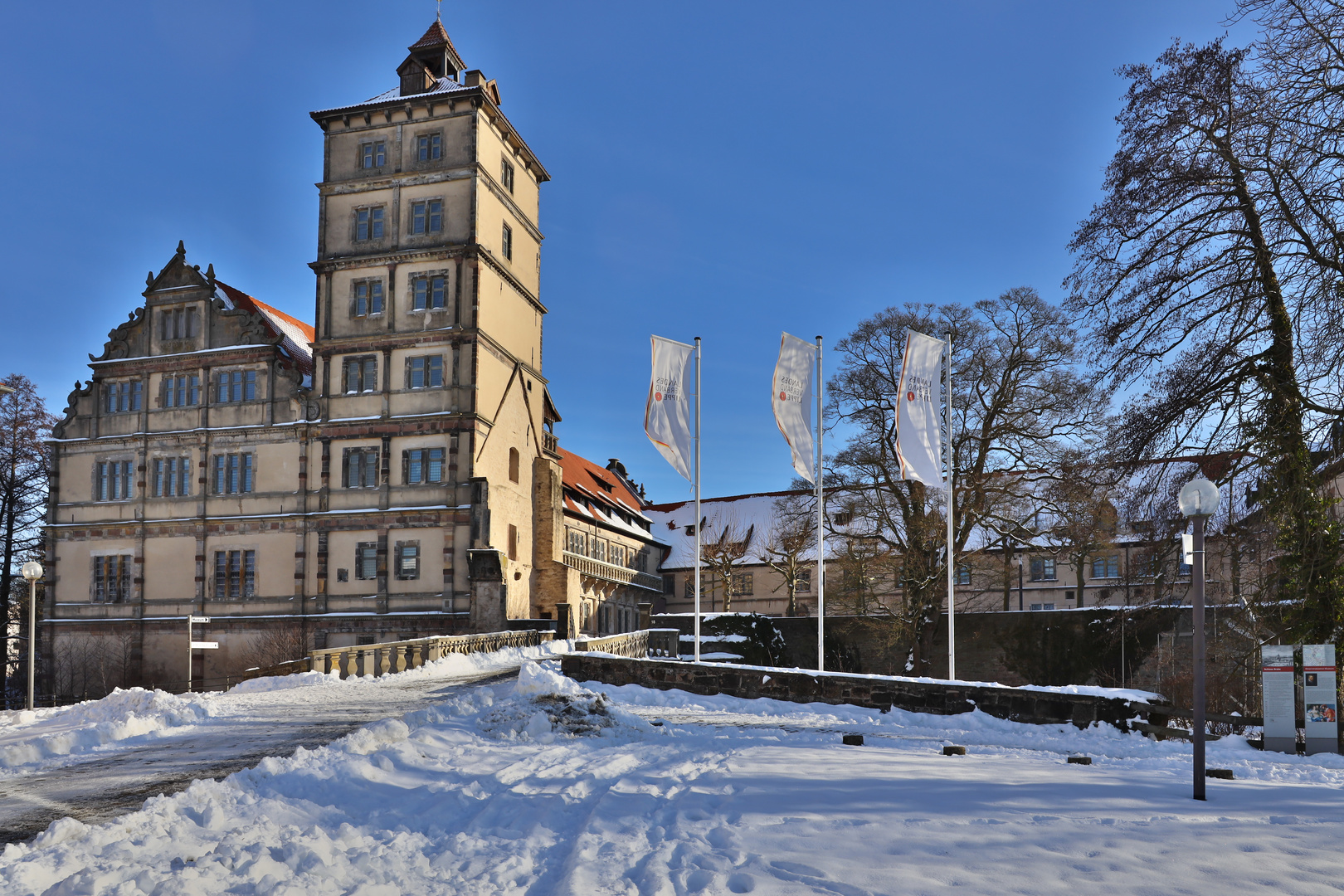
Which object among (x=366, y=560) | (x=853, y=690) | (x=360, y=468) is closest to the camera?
(x=853, y=690)

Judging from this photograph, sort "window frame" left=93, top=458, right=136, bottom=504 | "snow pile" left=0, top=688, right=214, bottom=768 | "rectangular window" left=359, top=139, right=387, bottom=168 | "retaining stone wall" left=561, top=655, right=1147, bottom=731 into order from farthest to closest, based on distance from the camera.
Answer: "window frame" left=93, top=458, right=136, bottom=504, "rectangular window" left=359, top=139, right=387, bottom=168, "retaining stone wall" left=561, top=655, right=1147, bottom=731, "snow pile" left=0, top=688, right=214, bottom=768

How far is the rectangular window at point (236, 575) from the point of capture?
44.2 meters

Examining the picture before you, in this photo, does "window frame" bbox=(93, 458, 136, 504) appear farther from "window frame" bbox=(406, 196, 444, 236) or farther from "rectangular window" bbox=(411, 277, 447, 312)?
"window frame" bbox=(406, 196, 444, 236)

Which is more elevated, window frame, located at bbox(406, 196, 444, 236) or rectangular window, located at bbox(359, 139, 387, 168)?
rectangular window, located at bbox(359, 139, 387, 168)

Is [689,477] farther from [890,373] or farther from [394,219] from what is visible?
[394,219]

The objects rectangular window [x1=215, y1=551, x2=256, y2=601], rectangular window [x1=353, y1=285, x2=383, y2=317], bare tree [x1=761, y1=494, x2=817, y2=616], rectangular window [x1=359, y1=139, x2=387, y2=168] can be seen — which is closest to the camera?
bare tree [x1=761, y1=494, x2=817, y2=616]

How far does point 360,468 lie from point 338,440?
1.52 meters

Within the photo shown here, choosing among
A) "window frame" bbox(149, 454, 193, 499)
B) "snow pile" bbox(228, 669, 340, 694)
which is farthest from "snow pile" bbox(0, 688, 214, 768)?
"window frame" bbox(149, 454, 193, 499)

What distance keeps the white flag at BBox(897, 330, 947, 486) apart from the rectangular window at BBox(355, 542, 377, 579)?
971 inches

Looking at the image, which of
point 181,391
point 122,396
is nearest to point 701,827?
point 181,391

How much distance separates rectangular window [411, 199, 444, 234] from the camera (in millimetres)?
44844

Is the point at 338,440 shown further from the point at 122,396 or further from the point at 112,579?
the point at 112,579

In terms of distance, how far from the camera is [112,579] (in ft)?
151

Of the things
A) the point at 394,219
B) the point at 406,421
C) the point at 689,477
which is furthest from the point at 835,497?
the point at 394,219
